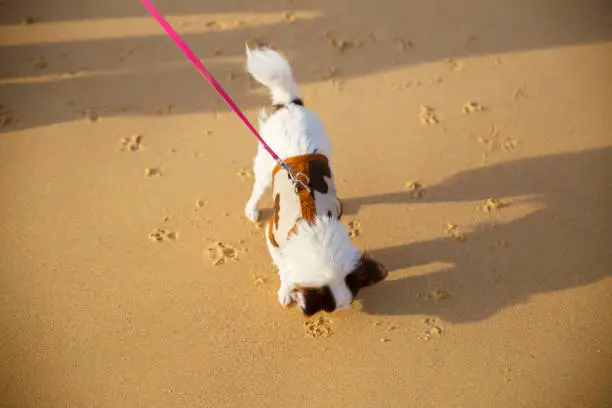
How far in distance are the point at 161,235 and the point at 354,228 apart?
5.19 feet

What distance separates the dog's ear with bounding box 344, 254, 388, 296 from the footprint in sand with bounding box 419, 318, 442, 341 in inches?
30.6

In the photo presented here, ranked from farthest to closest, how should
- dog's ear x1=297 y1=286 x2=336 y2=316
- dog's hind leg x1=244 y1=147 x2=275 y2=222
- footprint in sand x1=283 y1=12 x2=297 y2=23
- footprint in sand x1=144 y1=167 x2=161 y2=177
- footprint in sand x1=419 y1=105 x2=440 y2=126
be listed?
footprint in sand x1=283 y1=12 x2=297 y2=23 → footprint in sand x1=419 y1=105 x2=440 y2=126 → footprint in sand x1=144 y1=167 x2=161 y2=177 → dog's hind leg x1=244 y1=147 x2=275 y2=222 → dog's ear x1=297 y1=286 x2=336 y2=316

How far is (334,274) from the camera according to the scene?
9.02 ft

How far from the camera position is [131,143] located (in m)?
4.37

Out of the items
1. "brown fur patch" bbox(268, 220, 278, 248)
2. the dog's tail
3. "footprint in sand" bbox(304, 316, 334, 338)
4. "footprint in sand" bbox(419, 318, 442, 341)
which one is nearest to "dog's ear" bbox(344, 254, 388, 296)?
"brown fur patch" bbox(268, 220, 278, 248)

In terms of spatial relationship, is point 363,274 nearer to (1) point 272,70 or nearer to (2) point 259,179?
(2) point 259,179

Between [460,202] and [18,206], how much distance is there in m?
3.77

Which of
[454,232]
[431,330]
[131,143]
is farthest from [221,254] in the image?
[454,232]

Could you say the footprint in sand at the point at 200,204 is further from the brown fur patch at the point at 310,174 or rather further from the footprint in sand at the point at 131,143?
the brown fur patch at the point at 310,174

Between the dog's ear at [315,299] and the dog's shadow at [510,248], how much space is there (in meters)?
0.78

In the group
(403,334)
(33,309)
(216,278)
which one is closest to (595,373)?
(403,334)

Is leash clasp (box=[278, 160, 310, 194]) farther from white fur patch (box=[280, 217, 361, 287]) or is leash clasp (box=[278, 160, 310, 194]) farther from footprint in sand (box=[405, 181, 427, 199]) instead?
footprint in sand (box=[405, 181, 427, 199])

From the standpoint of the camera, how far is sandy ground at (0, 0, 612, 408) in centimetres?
329

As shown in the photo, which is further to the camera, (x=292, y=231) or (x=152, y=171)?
(x=152, y=171)
